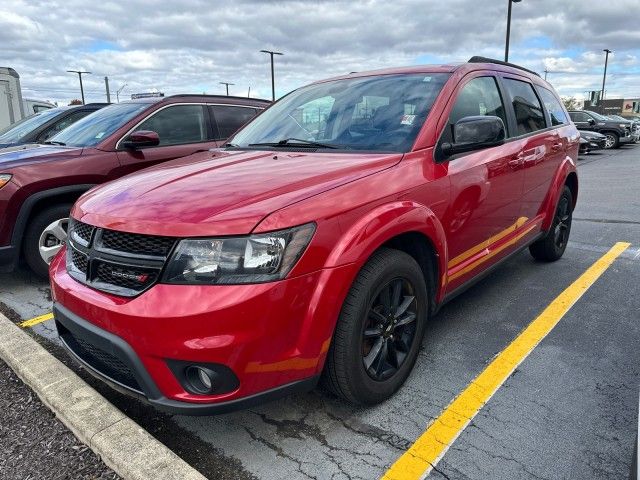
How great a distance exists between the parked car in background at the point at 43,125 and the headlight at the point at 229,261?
5.30m

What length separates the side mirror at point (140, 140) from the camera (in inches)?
183

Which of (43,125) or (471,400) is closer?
(471,400)

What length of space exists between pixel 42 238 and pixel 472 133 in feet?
12.2

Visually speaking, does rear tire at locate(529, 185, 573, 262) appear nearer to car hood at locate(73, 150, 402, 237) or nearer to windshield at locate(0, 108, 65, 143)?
car hood at locate(73, 150, 402, 237)

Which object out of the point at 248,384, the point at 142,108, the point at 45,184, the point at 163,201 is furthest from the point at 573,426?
the point at 142,108

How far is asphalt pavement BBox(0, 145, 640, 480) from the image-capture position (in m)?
2.15

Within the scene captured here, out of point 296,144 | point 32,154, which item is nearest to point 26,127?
point 32,154

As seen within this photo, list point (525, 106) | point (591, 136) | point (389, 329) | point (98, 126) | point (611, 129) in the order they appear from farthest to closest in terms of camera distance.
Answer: point (611, 129) → point (591, 136) → point (98, 126) → point (525, 106) → point (389, 329)

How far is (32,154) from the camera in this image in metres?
4.54

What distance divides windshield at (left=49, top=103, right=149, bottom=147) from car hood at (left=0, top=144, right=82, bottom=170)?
21cm

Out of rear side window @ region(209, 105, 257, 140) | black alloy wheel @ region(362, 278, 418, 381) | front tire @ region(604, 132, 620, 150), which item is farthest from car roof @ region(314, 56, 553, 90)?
front tire @ region(604, 132, 620, 150)

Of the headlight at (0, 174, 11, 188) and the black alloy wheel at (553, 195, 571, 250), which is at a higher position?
the headlight at (0, 174, 11, 188)

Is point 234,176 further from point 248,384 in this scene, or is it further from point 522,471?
point 522,471

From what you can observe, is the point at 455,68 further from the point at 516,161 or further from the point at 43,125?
the point at 43,125
